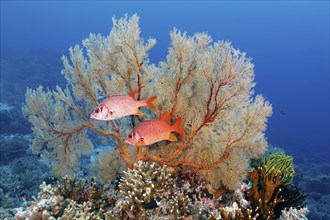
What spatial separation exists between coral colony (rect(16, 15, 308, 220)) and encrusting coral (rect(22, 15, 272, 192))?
18 mm

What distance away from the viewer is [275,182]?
16.5ft

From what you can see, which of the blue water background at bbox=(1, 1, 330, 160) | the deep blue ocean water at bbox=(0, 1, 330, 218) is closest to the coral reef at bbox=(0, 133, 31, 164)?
the deep blue ocean water at bbox=(0, 1, 330, 218)

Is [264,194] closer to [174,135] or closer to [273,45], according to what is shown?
[174,135]

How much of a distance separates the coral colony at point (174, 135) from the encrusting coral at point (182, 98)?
0.06 feet

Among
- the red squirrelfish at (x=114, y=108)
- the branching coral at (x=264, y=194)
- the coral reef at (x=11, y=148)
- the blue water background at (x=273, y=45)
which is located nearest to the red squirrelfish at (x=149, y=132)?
the red squirrelfish at (x=114, y=108)

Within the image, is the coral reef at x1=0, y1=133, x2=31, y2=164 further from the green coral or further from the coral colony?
the green coral

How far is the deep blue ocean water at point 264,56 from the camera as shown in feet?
113

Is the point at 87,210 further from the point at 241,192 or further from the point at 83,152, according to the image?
the point at 241,192

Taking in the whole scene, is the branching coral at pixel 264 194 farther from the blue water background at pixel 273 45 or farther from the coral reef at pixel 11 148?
the blue water background at pixel 273 45

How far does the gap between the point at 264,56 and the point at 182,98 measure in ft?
545

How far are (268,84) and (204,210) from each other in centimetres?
12411

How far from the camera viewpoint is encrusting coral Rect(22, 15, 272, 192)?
4746 millimetres

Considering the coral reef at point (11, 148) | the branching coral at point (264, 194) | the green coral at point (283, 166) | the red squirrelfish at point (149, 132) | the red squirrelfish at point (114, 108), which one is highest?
the coral reef at point (11, 148)

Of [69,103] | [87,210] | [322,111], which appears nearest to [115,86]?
[69,103]
